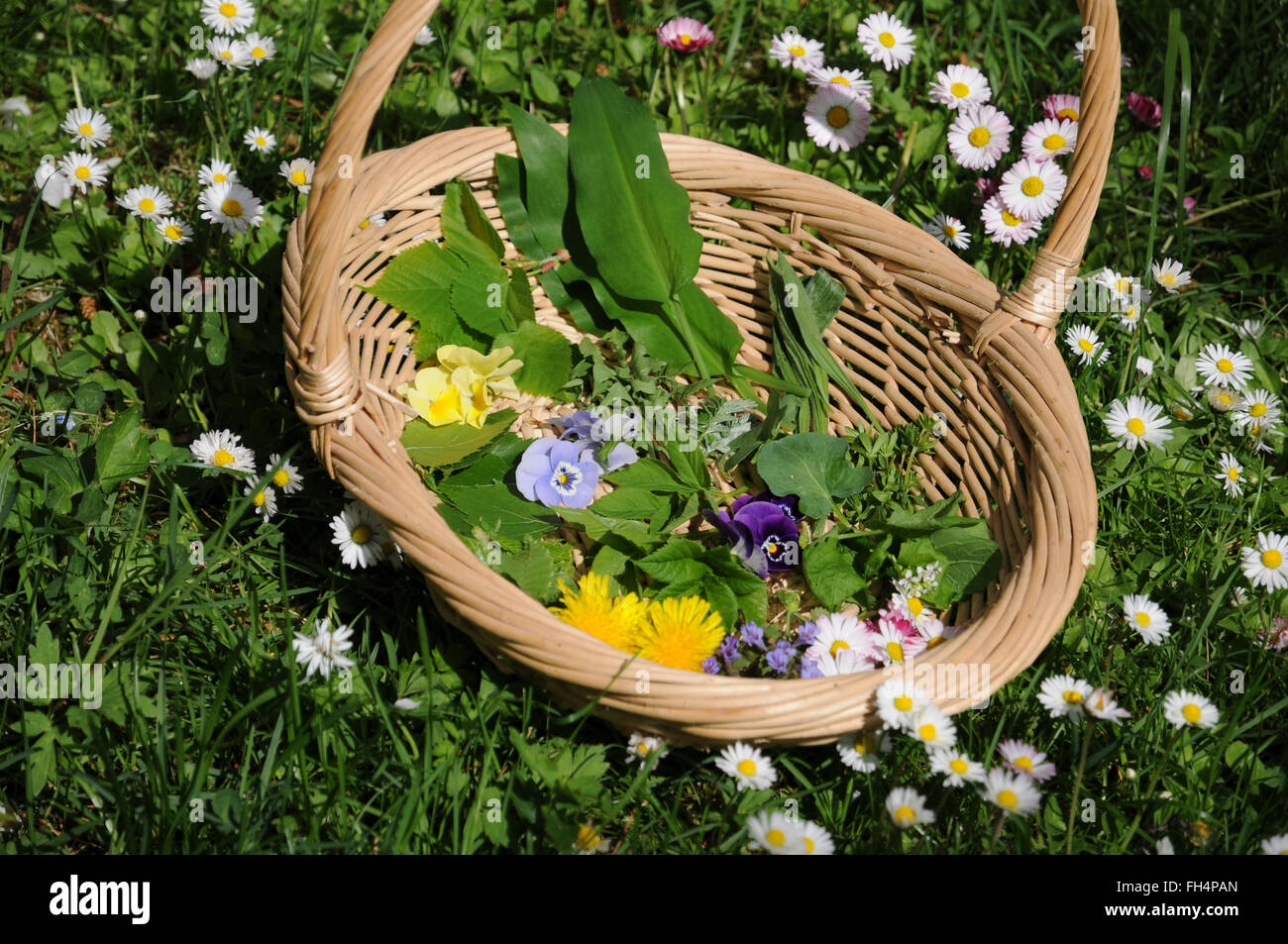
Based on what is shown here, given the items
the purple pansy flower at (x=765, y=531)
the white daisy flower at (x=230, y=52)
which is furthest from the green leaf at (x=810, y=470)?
the white daisy flower at (x=230, y=52)

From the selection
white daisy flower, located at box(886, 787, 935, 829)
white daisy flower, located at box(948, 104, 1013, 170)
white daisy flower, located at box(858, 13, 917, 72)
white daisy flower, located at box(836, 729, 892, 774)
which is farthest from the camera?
white daisy flower, located at box(858, 13, 917, 72)

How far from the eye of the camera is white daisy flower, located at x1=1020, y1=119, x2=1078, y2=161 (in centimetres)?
175

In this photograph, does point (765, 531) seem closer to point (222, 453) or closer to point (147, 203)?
point (222, 453)

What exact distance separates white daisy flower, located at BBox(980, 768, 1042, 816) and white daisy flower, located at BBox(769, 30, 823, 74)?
48.5 inches

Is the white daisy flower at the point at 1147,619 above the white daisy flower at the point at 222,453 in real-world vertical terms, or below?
below

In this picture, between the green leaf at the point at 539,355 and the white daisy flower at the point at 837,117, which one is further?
the white daisy flower at the point at 837,117

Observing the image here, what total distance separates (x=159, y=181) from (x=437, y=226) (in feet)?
1.93

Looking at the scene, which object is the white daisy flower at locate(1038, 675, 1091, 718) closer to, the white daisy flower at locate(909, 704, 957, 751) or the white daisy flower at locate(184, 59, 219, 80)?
the white daisy flower at locate(909, 704, 957, 751)

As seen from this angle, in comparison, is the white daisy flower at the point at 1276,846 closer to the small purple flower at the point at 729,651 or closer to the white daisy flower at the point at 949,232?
the small purple flower at the point at 729,651

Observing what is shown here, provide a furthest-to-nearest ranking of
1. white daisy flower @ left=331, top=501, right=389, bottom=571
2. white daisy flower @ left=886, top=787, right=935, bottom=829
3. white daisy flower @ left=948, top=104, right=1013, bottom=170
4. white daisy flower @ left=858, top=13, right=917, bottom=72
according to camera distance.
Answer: white daisy flower @ left=858, top=13, right=917, bottom=72 → white daisy flower @ left=948, top=104, right=1013, bottom=170 → white daisy flower @ left=331, top=501, right=389, bottom=571 → white daisy flower @ left=886, top=787, right=935, bottom=829

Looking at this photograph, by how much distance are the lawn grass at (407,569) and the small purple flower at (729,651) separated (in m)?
0.12

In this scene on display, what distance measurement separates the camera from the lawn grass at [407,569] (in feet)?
3.86

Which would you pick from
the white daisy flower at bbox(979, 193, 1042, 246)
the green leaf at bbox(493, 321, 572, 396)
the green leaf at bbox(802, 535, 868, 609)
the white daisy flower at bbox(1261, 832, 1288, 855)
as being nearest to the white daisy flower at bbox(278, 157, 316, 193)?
the green leaf at bbox(493, 321, 572, 396)

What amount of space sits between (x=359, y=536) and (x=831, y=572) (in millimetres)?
573
